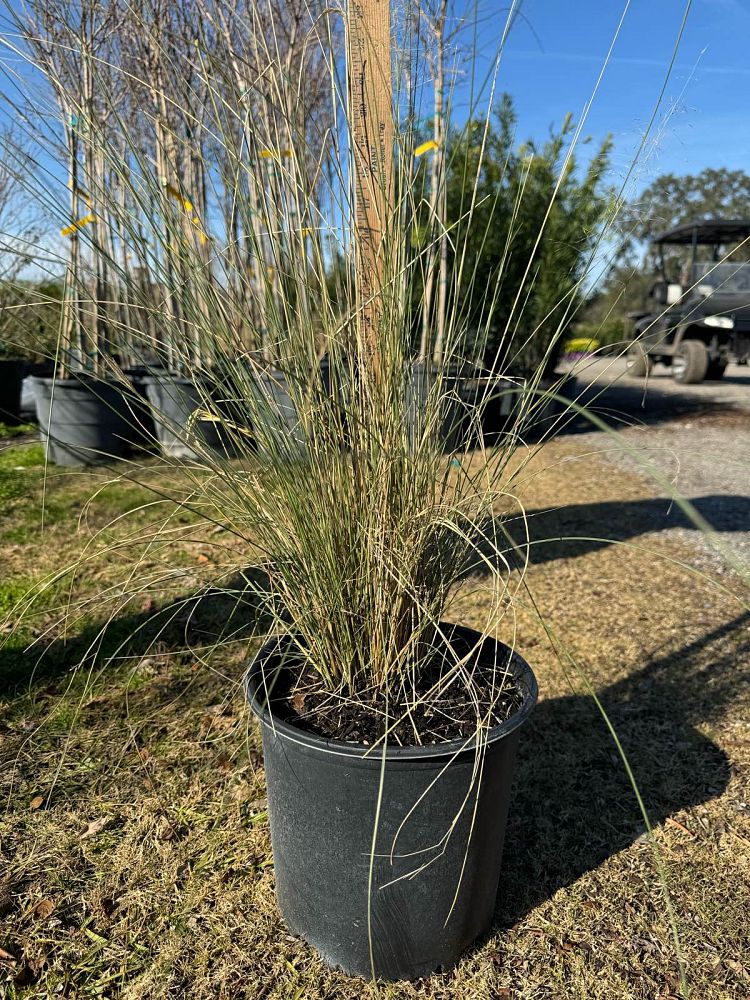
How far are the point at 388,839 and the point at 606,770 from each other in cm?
89

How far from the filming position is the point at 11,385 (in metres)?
5.70

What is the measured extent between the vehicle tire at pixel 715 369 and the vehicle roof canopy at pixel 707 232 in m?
1.65

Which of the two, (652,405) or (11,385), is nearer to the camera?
(11,385)

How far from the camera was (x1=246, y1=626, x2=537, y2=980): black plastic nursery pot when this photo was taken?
1015 mm

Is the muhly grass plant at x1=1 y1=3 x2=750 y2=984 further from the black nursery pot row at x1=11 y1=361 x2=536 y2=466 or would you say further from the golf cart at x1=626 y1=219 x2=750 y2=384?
the golf cart at x1=626 y1=219 x2=750 y2=384

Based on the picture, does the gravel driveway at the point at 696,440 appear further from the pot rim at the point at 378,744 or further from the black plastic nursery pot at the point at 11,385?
the black plastic nursery pot at the point at 11,385

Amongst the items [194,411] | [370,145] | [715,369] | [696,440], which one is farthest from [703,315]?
[194,411]

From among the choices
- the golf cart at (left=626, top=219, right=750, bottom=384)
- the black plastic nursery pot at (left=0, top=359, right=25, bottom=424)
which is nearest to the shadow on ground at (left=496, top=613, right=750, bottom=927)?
the black plastic nursery pot at (left=0, top=359, right=25, bottom=424)

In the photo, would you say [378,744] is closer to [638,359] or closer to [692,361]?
[638,359]

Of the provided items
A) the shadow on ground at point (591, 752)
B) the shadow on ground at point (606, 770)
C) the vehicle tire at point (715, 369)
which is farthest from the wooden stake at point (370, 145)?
the vehicle tire at point (715, 369)

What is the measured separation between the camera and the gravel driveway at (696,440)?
10.5 feet

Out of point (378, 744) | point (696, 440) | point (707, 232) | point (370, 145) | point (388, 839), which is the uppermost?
point (707, 232)

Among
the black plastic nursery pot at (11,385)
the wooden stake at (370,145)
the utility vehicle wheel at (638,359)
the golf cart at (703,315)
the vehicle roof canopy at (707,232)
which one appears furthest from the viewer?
the vehicle roof canopy at (707,232)

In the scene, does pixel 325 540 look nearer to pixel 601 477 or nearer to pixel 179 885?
pixel 179 885
